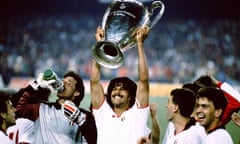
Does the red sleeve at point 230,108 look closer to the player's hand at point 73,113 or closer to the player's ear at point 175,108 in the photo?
the player's ear at point 175,108

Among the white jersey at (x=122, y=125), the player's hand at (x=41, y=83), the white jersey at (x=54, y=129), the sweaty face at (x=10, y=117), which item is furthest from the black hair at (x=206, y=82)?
the sweaty face at (x=10, y=117)

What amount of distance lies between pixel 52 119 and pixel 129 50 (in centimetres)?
1823

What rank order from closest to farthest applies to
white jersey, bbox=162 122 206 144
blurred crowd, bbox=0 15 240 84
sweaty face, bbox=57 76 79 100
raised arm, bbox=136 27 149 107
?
white jersey, bbox=162 122 206 144 → raised arm, bbox=136 27 149 107 → sweaty face, bbox=57 76 79 100 → blurred crowd, bbox=0 15 240 84

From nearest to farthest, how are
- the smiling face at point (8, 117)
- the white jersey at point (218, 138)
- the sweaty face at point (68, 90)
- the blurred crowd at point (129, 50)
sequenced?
1. the white jersey at point (218, 138)
2. the smiling face at point (8, 117)
3. the sweaty face at point (68, 90)
4. the blurred crowd at point (129, 50)

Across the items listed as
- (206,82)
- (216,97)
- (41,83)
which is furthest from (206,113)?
(41,83)

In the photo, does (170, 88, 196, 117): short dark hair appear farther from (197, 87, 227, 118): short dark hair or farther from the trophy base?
the trophy base

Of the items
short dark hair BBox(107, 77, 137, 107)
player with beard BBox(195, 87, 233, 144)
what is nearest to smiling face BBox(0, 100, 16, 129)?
short dark hair BBox(107, 77, 137, 107)

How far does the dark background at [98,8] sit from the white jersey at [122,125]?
18983mm

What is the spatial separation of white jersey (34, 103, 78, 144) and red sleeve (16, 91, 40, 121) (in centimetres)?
6

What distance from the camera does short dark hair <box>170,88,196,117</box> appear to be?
14.5 feet

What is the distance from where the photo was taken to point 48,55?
79.3ft

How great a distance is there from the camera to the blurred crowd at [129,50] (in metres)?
21.7

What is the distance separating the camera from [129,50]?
22750 mm

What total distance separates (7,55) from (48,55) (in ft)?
6.57
